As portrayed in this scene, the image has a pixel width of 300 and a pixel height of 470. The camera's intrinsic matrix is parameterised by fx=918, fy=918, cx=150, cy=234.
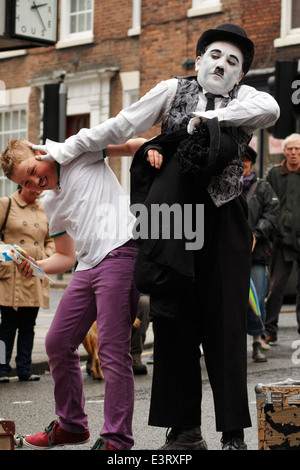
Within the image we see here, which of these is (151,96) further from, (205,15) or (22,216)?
(205,15)

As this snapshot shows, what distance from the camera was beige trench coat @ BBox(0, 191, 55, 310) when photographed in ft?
25.8

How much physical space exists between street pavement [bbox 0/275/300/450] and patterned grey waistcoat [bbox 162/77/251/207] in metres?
0.89

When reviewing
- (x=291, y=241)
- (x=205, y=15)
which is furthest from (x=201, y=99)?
(x=205, y=15)

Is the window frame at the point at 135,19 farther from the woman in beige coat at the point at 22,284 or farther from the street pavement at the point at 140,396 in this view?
the woman in beige coat at the point at 22,284

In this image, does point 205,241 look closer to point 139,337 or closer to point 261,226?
point 139,337

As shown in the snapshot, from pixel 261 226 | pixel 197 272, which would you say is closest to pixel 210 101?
pixel 197 272

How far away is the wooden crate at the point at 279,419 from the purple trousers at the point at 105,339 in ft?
2.23

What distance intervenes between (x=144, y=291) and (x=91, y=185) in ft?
2.38

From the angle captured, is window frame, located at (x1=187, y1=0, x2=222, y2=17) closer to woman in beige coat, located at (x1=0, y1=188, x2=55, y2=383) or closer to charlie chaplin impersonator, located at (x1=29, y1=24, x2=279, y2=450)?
woman in beige coat, located at (x1=0, y1=188, x2=55, y2=383)

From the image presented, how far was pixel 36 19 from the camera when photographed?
29.2 ft

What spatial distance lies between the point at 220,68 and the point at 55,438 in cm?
208

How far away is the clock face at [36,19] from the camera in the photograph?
8.62m

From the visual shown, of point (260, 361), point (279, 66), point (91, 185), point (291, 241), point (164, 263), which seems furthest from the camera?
point (279, 66)

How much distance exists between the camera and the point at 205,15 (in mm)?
18781
